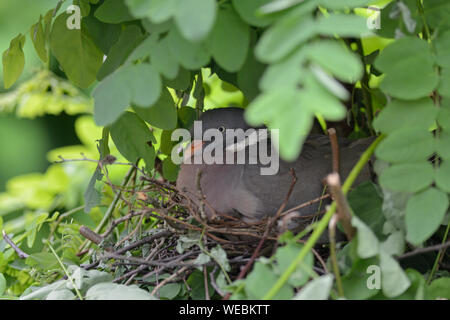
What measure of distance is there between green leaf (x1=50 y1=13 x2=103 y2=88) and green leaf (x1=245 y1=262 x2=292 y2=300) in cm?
94

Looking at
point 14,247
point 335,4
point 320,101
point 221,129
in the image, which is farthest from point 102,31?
point 320,101

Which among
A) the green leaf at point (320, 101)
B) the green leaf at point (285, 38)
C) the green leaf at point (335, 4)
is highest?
the green leaf at point (335, 4)

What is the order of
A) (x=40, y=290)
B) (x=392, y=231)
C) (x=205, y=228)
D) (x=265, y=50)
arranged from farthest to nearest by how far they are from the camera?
(x=205, y=228), (x=40, y=290), (x=392, y=231), (x=265, y=50)

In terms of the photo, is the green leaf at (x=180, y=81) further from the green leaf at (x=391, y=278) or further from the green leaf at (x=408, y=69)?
the green leaf at (x=391, y=278)

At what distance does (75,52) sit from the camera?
173 cm

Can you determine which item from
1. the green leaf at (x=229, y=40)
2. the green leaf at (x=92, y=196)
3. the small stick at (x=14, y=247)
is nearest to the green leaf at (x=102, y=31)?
the green leaf at (x=92, y=196)

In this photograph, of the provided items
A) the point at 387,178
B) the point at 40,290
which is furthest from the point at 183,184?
the point at 387,178

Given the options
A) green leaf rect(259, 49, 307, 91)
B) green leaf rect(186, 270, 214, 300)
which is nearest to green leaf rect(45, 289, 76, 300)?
green leaf rect(186, 270, 214, 300)

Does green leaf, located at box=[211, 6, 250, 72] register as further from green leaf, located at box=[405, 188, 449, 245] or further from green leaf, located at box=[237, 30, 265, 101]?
green leaf, located at box=[405, 188, 449, 245]

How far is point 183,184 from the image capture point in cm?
205

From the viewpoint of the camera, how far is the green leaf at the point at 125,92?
Answer: 3.60 feet

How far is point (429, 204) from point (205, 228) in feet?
2.32

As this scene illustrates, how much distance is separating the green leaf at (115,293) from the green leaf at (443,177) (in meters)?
0.66
